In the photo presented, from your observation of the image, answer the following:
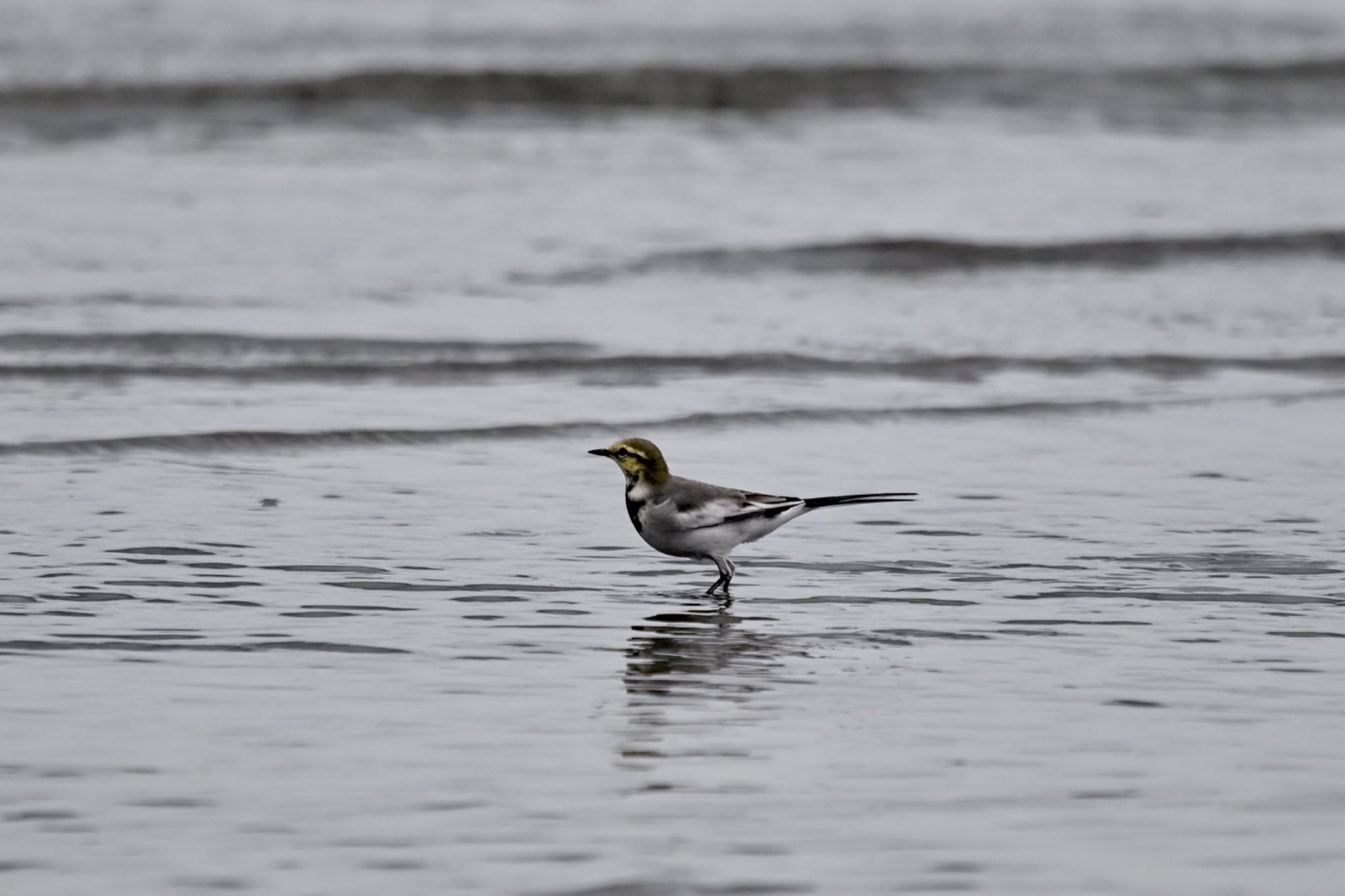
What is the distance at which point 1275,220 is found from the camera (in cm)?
1689

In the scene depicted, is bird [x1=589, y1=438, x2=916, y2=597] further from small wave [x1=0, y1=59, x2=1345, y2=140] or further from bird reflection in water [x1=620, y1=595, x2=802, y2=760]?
small wave [x1=0, y1=59, x2=1345, y2=140]

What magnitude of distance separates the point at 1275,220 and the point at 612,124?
713 centimetres

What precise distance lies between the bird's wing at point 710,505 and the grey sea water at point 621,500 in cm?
29

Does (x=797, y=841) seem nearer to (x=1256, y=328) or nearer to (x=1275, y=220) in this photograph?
(x=1256, y=328)

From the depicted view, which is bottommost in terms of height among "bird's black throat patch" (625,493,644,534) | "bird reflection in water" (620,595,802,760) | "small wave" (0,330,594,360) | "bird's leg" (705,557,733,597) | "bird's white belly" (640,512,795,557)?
"bird reflection in water" (620,595,802,760)

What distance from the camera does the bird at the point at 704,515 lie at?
6.93 metres

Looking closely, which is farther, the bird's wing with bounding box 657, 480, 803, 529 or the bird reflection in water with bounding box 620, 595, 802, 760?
the bird's wing with bounding box 657, 480, 803, 529

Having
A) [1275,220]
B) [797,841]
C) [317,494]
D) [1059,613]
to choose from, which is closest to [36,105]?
[1275,220]

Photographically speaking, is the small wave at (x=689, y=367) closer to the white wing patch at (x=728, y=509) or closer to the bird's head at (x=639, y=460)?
the bird's head at (x=639, y=460)

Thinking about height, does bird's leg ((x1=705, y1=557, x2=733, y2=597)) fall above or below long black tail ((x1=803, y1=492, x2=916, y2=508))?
below

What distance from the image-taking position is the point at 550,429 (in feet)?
32.5

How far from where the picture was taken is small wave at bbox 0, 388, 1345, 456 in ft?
30.2

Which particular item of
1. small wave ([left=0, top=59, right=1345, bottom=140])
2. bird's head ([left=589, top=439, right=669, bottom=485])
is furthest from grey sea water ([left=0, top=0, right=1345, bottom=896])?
bird's head ([left=589, top=439, right=669, bottom=485])

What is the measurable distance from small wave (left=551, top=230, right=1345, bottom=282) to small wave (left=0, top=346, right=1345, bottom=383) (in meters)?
2.91
